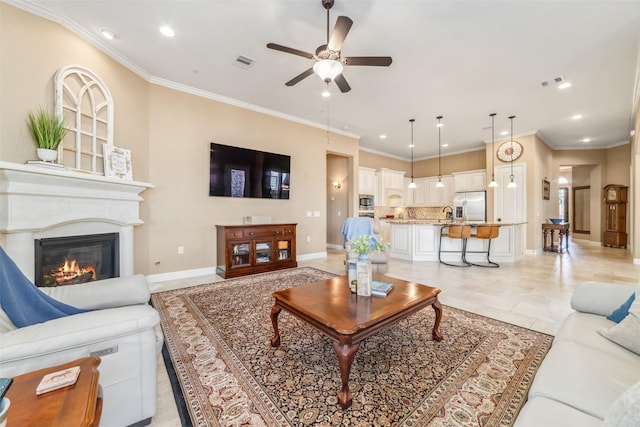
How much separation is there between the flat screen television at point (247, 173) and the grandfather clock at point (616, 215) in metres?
9.60

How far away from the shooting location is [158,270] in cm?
393

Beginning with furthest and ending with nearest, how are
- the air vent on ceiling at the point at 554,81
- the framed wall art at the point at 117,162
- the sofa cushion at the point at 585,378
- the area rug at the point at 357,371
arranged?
the air vent on ceiling at the point at 554,81 < the framed wall art at the point at 117,162 < the area rug at the point at 357,371 < the sofa cushion at the point at 585,378

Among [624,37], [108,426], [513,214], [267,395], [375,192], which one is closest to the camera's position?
[108,426]

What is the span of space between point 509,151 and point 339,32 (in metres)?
6.62

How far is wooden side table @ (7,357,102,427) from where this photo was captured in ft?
2.18

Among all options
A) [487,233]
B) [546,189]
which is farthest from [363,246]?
[546,189]

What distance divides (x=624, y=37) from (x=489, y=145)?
4.40 meters

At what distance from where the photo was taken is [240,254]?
4.29 metres

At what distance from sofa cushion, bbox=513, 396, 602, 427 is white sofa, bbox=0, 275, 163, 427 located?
5.33 feet

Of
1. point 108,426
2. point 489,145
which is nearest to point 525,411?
point 108,426

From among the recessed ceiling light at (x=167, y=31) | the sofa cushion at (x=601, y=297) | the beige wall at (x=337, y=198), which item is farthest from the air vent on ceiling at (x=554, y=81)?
the recessed ceiling light at (x=167, y=31)

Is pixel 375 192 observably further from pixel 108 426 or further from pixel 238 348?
pixel 108 426

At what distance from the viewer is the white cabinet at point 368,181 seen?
24.4ft

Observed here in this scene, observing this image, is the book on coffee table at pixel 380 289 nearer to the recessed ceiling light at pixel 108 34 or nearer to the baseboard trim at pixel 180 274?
the baseboard trim at pixel 180 274
